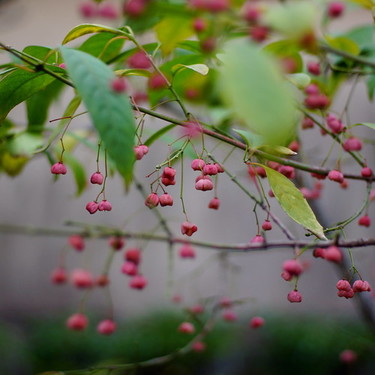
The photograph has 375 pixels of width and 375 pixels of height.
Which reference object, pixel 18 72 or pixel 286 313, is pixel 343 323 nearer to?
pixel 286 313

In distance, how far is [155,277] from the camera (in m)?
4.04

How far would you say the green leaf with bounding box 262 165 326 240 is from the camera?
2.63 feet

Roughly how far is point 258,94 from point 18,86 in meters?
0.57

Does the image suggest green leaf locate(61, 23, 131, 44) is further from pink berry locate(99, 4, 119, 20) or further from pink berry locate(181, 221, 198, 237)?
pink berry locate(181, 221, 198, 237)

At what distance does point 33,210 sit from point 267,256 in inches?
68.8

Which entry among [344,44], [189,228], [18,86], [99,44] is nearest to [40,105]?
[99,44]

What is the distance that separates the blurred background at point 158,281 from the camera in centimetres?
323

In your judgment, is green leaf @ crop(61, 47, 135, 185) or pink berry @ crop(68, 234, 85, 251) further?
pink berry @ crop(68, 234, 85, 251)

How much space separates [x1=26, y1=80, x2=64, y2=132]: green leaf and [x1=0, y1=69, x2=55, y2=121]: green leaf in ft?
0.96

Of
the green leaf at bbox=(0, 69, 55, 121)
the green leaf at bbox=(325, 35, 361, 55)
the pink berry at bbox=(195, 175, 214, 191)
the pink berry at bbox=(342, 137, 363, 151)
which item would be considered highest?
the green leaf at bbox=(325, 35, 361, 55)

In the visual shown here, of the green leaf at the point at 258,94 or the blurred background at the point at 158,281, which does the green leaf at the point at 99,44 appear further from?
the blurred background at the point at 158,281

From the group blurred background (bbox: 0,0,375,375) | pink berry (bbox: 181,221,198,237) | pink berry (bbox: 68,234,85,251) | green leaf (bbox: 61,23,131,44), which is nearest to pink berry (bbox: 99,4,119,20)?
green leaf (bbox: 61,23,131,44)

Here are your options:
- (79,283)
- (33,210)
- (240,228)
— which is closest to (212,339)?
(240,228)

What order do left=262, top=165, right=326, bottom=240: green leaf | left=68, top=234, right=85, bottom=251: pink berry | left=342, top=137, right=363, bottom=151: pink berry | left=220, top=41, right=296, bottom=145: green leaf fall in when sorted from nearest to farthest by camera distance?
1. left=220, top=41, right=296, bottom=145: green leaf
2. left=262, top=165, right=326, bottom=240: green leaf
3. left=342, top=137, right=363, bottom=151: pink berry
4. left=68, top=234, right=85, bottom=251: pink berry
